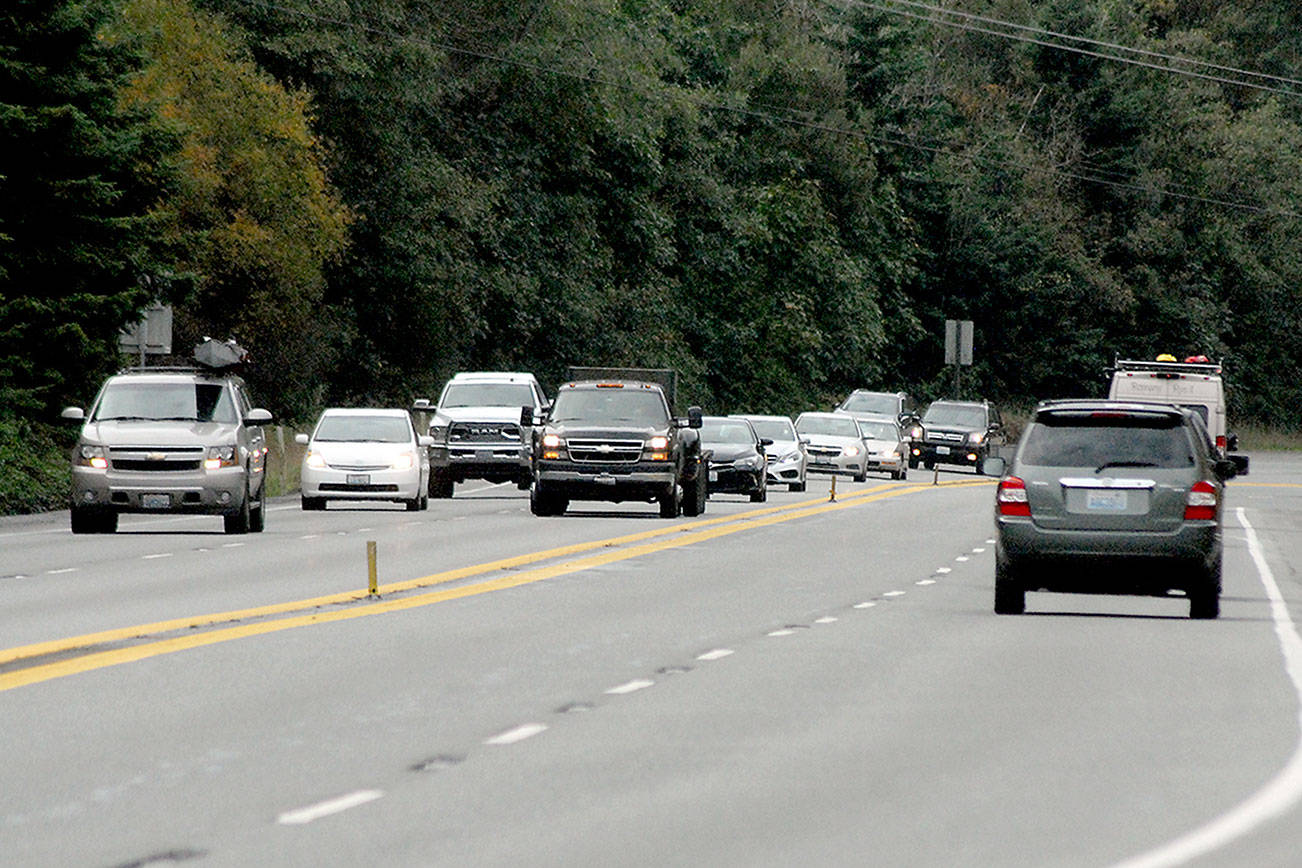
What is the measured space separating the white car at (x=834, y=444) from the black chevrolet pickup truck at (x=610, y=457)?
17.7 metres

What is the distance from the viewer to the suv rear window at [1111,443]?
717 inches

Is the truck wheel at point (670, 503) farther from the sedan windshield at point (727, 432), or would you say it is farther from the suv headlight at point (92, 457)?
the suv headlight at point (92, 457)

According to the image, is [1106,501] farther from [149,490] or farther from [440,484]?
[440,484]

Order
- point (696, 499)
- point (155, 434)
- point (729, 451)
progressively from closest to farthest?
1. point (155, 434)
2. point (696, 499)
3. point (729, 451)

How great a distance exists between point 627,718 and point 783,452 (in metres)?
36.0

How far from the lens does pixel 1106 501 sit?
709 inches

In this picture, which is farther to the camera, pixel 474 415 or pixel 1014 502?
pixel 474 415

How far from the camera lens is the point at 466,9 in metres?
59.7

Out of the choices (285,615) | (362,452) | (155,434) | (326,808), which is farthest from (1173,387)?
(326,808)

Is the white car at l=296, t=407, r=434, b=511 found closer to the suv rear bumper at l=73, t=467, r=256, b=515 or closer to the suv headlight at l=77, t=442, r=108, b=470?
the suv rear bumper at l=73, t=467, r=256, b=515

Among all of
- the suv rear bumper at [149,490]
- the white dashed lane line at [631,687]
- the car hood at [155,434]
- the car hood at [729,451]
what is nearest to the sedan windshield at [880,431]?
the car hood at [729,451]

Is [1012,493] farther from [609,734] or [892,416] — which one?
[892,416]

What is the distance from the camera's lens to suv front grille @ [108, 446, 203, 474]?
2839 cm

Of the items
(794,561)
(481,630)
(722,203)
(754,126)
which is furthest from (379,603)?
(754,126)
